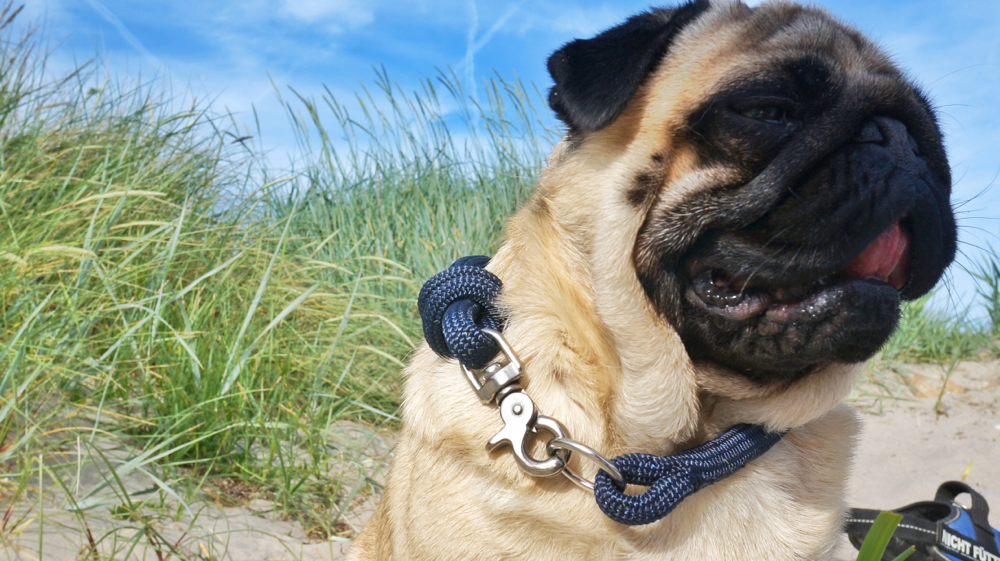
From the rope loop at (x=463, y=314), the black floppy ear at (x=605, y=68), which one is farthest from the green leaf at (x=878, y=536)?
the black floppy ear at (x=605, y=68)

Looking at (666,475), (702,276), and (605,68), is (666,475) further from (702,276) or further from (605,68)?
(605,68)

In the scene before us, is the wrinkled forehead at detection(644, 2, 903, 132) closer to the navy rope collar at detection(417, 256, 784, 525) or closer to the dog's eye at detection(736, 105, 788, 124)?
the dog's eye at detection(736, 105, 788, 124)

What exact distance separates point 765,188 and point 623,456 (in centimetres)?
72

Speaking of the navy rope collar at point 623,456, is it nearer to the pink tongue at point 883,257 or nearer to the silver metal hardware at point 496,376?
the silver metal hardware at point 496,376

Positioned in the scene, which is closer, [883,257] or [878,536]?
[878,536]

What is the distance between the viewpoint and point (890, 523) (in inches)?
66.5

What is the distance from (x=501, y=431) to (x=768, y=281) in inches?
29.2

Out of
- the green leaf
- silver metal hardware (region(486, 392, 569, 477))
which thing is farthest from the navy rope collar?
the green leaf

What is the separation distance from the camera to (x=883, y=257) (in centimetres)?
190

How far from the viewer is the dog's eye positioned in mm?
1786

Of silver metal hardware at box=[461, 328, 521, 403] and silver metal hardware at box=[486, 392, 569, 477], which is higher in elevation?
silver metal hardware at box=[461, 328, 521, 403]

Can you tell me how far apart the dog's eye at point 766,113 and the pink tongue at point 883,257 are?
390 millimetres

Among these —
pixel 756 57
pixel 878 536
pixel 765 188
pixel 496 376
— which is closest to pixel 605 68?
pixel 756 57

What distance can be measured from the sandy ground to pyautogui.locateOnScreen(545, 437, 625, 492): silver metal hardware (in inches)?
57.0
